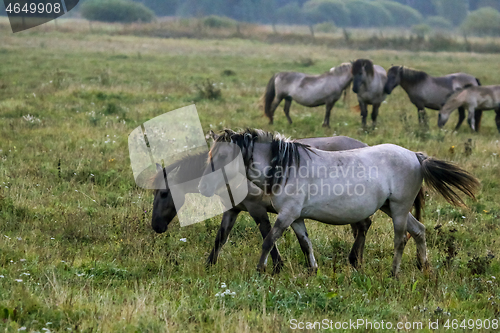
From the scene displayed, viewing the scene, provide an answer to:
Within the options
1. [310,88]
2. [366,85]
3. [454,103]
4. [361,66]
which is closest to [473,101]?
[454,103]

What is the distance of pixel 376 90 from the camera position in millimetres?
14039

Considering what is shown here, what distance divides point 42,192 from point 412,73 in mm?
11252

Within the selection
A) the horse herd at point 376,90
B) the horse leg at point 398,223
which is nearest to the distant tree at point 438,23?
the horse herd at point 376,90

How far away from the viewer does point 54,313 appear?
3658 millimetres

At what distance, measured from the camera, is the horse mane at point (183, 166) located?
5629mm

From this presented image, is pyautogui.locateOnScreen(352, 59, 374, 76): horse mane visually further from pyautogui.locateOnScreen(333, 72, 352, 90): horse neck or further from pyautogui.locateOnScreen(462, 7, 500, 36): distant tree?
pyautogui.locateOnScreen(462, 7, 500, 36): distant tree

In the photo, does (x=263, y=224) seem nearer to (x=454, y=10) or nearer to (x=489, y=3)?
(x=454, y=10)

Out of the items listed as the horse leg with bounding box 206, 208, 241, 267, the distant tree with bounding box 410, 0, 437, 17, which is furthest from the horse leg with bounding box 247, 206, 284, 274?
the distant tree with bounding box 410, 0, 437, 17

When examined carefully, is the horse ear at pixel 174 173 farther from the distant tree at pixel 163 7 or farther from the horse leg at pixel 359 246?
the distant tree at pixel 163 7

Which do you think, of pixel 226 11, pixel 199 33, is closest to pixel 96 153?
pixel 199 33

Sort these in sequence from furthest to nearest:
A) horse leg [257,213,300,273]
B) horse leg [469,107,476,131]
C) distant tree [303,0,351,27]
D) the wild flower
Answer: distant tree [303,0,351,27] < horse leg [469,107,476,131] < the wild flower < horse leg [257,213,300,273]

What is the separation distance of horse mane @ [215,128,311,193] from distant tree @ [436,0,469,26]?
12654 cm

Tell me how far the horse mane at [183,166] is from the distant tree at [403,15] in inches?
4606

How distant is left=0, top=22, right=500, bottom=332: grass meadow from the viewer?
3.86m
